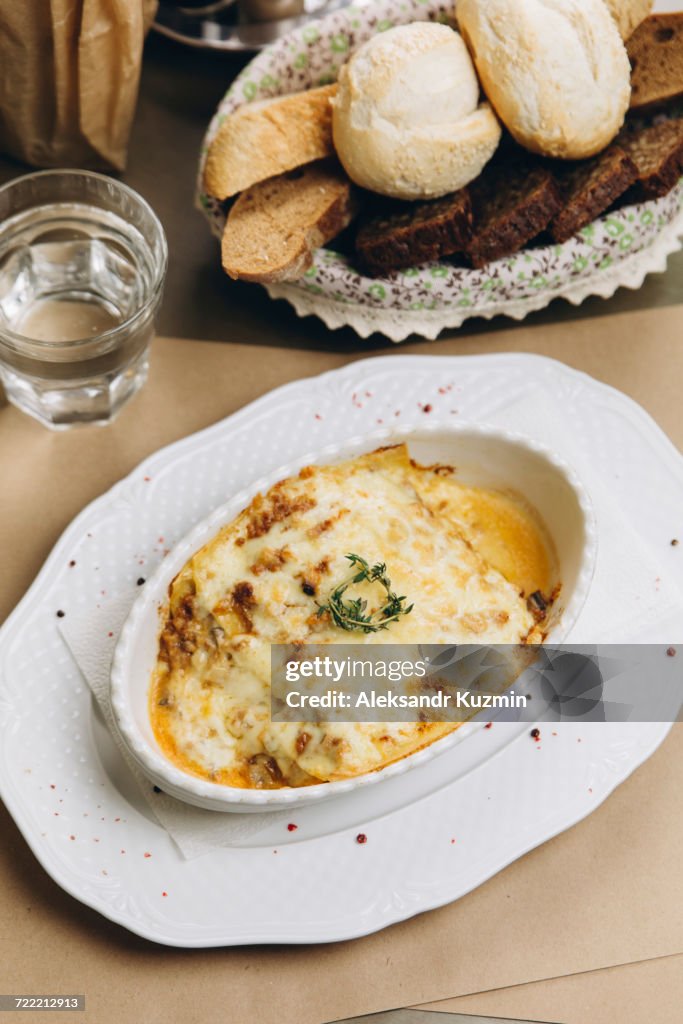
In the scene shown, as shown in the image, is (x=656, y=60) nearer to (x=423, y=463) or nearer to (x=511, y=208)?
(x=511, y=208)

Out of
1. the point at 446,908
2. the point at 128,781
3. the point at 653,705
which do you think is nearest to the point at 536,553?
the point at 653,705

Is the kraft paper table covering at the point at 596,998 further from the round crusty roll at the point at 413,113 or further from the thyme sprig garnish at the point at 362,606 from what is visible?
the round crusty roll at the point at 413,113

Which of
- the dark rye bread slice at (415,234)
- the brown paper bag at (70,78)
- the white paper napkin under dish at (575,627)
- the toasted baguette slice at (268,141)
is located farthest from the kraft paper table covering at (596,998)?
the brown paper bag at (70,78)

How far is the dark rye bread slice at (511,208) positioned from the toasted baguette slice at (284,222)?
32cm

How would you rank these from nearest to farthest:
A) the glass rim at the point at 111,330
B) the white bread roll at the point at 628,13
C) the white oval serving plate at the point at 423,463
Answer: the white oval serving plate at the point at 423,463
the glass rim at the point at 111,330
the white bread roll at the point at 628,13

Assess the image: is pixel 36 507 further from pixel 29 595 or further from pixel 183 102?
pixel 183 102

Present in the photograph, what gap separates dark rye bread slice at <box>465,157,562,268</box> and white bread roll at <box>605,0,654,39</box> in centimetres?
42

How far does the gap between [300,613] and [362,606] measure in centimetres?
12

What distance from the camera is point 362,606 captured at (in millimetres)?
1983

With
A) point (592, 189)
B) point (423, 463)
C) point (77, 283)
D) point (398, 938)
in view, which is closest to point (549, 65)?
point (592, 189)

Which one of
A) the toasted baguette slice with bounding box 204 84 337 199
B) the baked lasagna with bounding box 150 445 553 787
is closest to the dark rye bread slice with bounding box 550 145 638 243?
the toasted baguette slice with bounding box 204 84 337 199

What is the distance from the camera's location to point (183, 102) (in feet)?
10.2

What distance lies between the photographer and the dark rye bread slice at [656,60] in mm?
2568

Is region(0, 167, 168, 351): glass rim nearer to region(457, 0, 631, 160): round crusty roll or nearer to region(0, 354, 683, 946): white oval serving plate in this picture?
region(0, 354, 683, 946): white oval serving plate
